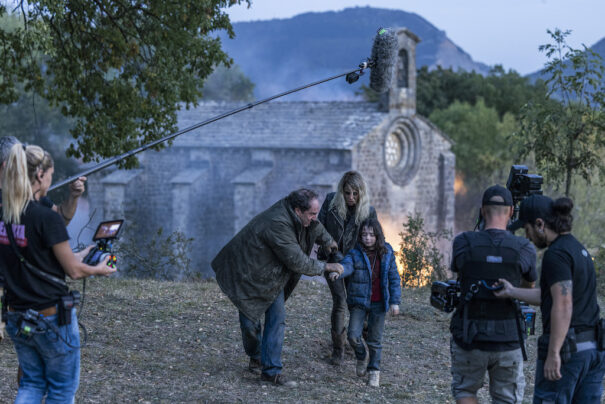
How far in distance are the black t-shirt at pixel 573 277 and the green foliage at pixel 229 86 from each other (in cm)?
5670

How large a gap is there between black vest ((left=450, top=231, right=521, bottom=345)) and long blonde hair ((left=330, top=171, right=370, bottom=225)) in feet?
7.17

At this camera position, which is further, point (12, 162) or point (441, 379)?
point (441, 379)

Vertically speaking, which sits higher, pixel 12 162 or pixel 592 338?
pixel 12 162

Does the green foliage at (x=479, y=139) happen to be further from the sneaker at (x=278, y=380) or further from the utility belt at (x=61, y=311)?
the utility belt at (x=61, y=311)

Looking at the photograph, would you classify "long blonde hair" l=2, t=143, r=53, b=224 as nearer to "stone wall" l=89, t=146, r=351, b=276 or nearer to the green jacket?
the green jacket

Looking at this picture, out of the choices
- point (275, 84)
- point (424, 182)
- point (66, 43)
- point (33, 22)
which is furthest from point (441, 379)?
point (275, 84)

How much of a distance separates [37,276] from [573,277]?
2.98 m

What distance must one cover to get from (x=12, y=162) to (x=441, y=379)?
5.06 meters

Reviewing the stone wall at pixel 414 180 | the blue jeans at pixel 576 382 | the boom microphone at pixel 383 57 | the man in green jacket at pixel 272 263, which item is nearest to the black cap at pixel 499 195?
the blue jeans at pixel 576 382

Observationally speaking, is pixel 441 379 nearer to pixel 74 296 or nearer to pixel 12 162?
pixel 74 296

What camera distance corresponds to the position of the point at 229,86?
2384 inches

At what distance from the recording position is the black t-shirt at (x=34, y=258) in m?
Result: 4.04

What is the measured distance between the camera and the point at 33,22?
29.8ft

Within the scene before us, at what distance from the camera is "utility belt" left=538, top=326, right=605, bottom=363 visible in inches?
171
